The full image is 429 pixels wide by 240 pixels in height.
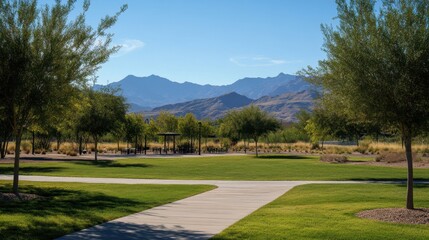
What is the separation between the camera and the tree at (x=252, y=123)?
5997cm

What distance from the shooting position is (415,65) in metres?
11.9

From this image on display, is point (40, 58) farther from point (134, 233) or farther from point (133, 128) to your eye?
point (133, 128)

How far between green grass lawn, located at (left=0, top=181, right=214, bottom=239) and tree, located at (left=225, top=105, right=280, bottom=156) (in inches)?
1554

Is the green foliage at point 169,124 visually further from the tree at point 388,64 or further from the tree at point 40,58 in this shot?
the tree at point 388,64

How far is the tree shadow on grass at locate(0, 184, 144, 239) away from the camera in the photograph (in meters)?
10.3

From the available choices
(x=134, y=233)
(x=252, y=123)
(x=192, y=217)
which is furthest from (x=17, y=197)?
(x=252, y=123)

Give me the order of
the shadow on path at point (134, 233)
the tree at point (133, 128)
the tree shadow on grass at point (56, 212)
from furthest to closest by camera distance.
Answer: the tree at point (133, 128), the tree shadow on grass at point (56, 212), the shadow on path at point (134, 233)

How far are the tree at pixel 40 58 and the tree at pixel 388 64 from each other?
8337mm

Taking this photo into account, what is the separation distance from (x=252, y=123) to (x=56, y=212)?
47.6m

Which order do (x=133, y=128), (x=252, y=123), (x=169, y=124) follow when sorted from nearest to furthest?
(x=252, y=123), (x=133, y=128), (x=169, y=124)

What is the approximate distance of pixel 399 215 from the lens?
12.3m

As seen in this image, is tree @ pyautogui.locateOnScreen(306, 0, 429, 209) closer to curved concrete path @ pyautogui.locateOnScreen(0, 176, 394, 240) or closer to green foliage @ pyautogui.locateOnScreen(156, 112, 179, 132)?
curved concrete path @ pyautogui.locateOnScreen(0, 176, 394, 240)

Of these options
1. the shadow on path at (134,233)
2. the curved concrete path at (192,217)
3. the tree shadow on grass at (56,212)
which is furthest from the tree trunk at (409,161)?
the tree shadow on grass at (56,212)

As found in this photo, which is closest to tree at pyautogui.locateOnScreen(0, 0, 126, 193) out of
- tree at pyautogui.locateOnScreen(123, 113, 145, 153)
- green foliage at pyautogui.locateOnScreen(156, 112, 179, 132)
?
tree at pyautogui.locateOnScreen(123, 113, 145, 153)
